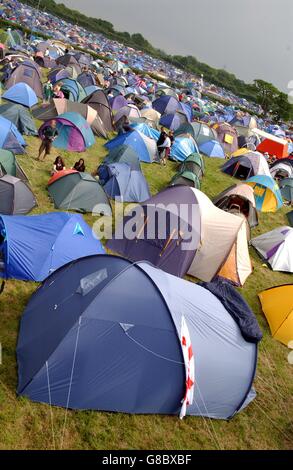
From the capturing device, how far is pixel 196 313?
5.86m

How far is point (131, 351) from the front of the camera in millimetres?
5391

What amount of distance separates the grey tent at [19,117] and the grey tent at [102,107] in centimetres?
462

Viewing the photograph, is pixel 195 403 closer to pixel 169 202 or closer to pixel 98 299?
A: pixel 98 299

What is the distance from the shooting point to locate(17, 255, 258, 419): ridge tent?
5.31m

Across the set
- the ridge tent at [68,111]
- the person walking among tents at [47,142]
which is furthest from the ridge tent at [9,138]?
the ridge tent at [68,111]

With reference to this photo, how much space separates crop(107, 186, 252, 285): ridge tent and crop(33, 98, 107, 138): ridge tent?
8815mm

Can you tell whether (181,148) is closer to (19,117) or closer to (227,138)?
(227,138)

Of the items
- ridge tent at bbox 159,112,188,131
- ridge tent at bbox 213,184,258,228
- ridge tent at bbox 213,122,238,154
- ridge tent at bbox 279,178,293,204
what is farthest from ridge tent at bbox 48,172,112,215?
ridge tent at bbox 213,122,238,154

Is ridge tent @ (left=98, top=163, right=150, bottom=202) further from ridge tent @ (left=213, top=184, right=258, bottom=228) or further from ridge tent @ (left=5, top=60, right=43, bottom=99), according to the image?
ridge tent @ (left=5, top=60, right=43, bottom=99)

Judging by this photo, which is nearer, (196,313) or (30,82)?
(196,313)

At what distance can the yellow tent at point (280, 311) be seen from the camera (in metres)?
8.14

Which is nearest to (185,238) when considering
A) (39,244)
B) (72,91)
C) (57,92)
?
(39,244)
